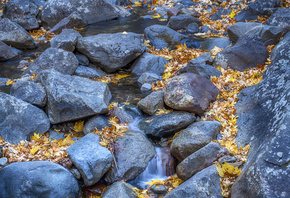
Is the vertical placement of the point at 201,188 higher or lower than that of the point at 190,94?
lower

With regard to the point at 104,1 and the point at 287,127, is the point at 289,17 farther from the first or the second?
the point at 104,1

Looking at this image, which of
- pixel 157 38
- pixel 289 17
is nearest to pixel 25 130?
pixel 157 38

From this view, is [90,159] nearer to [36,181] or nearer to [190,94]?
[36,181]

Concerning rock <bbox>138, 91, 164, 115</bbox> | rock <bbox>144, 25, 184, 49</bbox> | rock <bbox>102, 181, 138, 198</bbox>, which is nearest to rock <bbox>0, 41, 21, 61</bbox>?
rock <bbox>144, 25, 184, 49</bbox>

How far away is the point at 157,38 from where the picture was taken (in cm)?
936

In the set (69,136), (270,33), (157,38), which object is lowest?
(69,136)

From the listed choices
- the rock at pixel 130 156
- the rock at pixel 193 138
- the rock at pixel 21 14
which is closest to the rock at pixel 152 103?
the rock at pixel 130 156

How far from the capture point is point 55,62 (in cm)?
705

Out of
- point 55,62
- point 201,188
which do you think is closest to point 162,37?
point 55,62

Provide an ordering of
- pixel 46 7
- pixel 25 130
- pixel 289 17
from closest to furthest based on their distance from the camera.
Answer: pixel 25 130 < pixel 289 17 < pixel 46 7

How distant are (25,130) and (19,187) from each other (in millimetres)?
1671

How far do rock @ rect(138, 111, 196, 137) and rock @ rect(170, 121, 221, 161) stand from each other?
0.22 m

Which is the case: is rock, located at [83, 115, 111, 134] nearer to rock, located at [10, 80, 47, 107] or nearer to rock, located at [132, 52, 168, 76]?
rock, located at [10, 80, 47, 107]

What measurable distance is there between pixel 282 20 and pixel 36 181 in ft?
25.6
